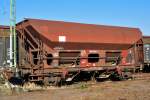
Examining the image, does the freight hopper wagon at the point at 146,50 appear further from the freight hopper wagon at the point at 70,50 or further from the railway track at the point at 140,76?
the freight hopper wagon at the point at 70,50

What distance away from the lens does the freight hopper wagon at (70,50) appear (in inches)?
664

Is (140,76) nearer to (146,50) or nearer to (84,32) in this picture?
(146,50)

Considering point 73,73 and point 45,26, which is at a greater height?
point 45,26

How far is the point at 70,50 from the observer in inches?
703

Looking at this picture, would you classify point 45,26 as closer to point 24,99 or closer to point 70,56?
point 70,56

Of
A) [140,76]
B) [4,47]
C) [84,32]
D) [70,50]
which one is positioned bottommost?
[140,76]

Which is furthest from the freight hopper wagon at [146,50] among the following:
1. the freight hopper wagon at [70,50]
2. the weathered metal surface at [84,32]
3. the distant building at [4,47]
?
the distant building at [4,47]

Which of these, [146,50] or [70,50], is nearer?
[70,50]

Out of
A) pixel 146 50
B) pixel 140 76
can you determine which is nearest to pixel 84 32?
pixel 140 76

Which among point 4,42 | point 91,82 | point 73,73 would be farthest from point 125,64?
point 4,42

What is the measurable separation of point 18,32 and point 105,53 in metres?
5.26

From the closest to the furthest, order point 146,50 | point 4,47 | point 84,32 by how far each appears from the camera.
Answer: point 4,47 < point 84,32 < point 146,50

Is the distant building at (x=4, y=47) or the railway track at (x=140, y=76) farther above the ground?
the distant building at (x=4, y=47)

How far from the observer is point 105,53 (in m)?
19.6
